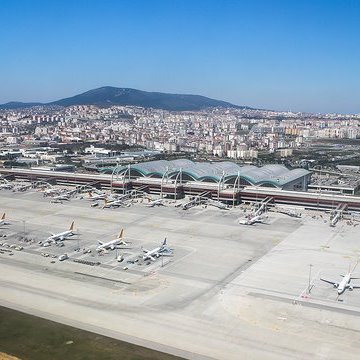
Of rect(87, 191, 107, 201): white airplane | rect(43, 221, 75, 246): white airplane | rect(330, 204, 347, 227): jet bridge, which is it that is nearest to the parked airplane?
rect(87, 191, 107, 201): white airplane

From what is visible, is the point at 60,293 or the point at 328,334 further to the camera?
the point at 60,293

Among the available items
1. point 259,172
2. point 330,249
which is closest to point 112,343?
point 330,249

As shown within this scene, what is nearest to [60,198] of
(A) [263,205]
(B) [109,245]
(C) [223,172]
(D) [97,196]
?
(D) [97,196]

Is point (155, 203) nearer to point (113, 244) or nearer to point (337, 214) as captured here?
point (113, 244)

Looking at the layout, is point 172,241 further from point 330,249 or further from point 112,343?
point 112,343

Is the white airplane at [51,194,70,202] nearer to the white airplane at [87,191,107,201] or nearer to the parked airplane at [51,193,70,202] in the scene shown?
the parked airplane at [51,193,70,202]

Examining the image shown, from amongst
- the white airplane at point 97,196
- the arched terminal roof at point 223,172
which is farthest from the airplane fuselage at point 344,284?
the white airplane at point 97,196
